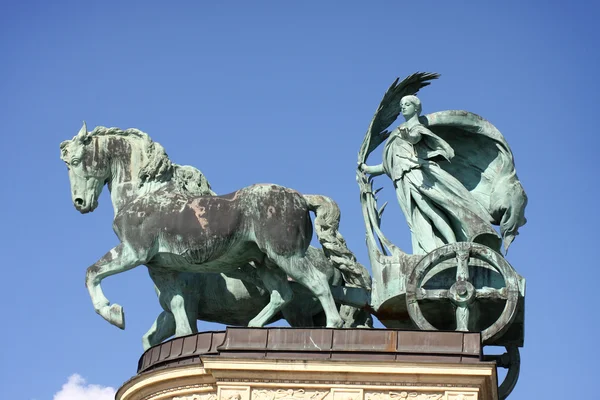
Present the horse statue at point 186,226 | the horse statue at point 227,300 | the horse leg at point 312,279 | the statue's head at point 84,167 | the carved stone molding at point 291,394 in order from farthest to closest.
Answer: the horse statue at point 227,300
the statue's head at point 84,167
the horse statue at point 186,226
the horse leg at point 312,279
the carved stone molding at point 291,394

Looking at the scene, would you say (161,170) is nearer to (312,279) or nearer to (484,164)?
(312,279)

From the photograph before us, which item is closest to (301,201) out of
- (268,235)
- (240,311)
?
(268,235)

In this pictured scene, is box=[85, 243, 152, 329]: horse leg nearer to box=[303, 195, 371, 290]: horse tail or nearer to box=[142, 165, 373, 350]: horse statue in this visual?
box=[142, 165, 373, 350]: horse statue

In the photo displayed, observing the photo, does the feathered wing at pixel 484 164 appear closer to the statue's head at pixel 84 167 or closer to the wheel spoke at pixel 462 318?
the wheel spoke at pixel 462 318

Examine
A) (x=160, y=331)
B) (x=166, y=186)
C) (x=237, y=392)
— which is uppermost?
(x=166, y=186)

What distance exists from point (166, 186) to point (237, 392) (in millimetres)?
4609

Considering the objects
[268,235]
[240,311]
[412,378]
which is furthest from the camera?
[240,311]

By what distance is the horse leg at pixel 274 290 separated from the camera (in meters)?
30.3

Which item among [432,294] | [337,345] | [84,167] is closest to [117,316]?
[84,167]

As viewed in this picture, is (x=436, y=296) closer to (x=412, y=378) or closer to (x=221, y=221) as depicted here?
(x=412, y=378)

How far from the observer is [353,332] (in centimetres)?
2855

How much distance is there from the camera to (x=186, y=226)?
2991 centimetres

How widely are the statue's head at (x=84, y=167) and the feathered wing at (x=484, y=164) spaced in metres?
6.19

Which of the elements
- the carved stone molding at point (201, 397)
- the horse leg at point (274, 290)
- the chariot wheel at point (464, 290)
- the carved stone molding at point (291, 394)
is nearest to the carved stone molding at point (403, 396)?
the carved stone molding at point (291, 394)
